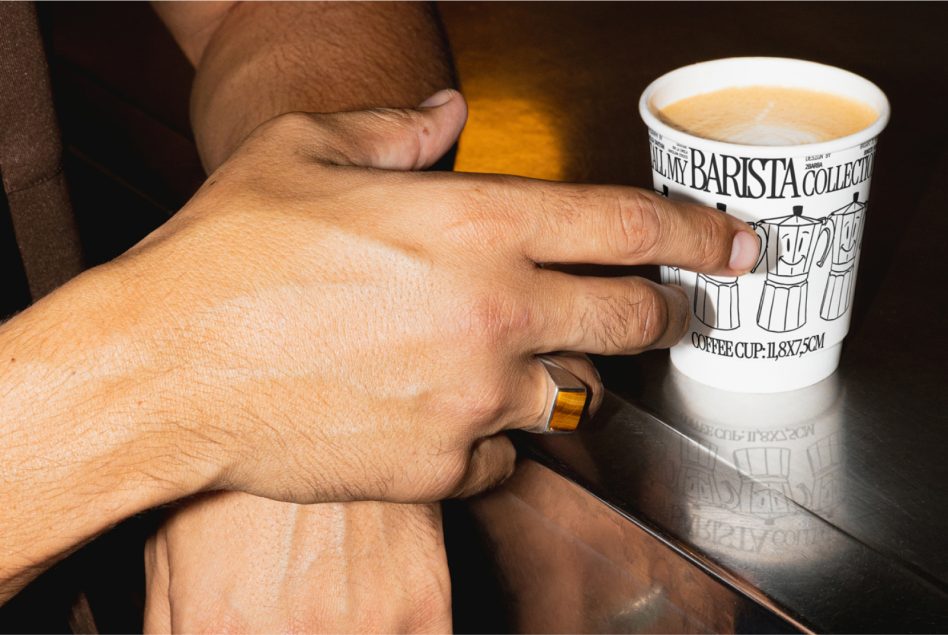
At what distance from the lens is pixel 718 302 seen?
2.13 feet

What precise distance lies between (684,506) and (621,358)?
17 centimetres

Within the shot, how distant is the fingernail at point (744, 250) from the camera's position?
604 millimetres

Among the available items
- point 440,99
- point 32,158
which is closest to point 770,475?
point 440,99

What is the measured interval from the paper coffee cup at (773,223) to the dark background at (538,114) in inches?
4.7

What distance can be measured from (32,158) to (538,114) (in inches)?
20.5

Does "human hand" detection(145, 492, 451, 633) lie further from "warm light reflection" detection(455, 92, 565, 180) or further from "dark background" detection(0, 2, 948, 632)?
"warm light reflection" detection(455, 92, 565, 180)

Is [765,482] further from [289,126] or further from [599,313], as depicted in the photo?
[289,126]

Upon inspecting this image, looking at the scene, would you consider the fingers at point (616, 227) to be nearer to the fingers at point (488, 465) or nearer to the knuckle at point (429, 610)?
the fingers at point (488, 465)

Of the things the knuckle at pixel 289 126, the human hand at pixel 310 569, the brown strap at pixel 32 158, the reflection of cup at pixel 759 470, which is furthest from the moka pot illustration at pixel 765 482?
the brown strap at pixel 32 158

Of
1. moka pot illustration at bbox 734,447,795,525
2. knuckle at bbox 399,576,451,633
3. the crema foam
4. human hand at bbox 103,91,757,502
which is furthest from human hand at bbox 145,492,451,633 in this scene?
the crema foam

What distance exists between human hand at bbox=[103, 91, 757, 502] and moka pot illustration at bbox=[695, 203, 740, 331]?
3 cm

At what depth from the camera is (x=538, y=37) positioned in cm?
135

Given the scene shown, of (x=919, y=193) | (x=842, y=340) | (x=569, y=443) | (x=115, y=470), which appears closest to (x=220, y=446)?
(x=115, y=470)

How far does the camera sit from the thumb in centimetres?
67
